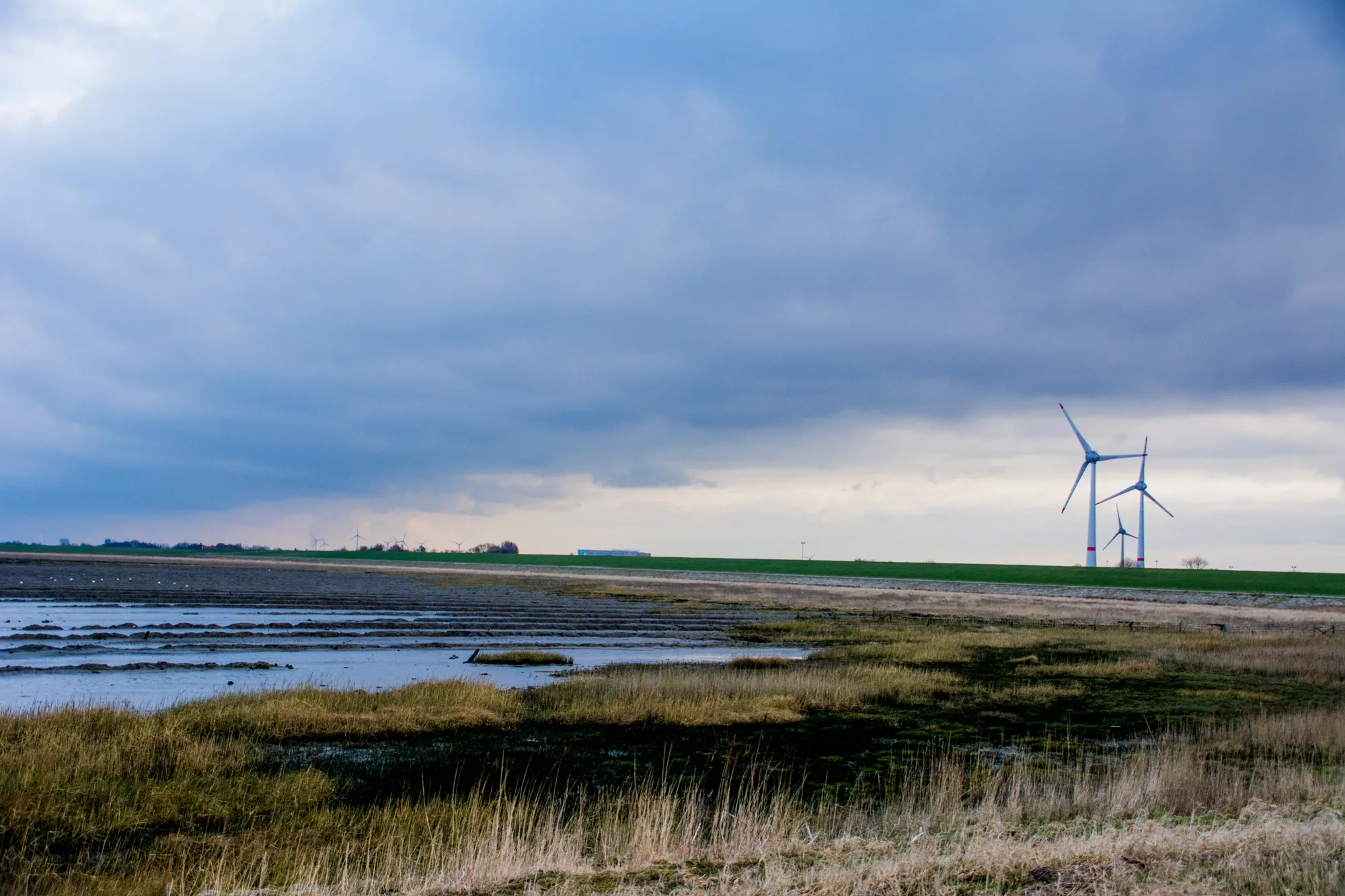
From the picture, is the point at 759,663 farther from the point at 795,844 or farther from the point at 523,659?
the point at 795,844

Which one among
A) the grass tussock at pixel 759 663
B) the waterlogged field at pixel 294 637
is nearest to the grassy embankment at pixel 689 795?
the grass tussock at pixel 759 663

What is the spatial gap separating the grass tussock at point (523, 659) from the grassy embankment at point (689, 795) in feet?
21.7

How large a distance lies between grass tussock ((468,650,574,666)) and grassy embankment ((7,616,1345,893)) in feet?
21.7

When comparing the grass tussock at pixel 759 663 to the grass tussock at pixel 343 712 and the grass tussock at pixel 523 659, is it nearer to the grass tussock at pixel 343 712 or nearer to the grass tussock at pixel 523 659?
the grass tussock at pixel 523 659

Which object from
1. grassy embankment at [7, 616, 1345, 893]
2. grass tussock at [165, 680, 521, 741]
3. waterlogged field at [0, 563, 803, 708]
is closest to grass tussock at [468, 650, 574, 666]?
waterlogged field at [0, 563, 803, 708]

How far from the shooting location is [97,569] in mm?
124125

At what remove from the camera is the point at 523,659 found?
33844 mm

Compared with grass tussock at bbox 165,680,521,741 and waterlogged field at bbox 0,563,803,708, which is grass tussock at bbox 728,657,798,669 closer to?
waterlogged field at bbox 0,563,803,708

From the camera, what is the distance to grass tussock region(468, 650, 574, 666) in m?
33.3

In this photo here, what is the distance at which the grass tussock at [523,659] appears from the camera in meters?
33.3

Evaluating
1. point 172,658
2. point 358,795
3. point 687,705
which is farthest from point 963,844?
point 172,658

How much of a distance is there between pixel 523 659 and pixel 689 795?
21.2 metres

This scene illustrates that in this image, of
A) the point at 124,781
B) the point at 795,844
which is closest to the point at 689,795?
the point at 795,844

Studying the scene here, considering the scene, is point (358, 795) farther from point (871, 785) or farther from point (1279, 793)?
point (1279, 793)
